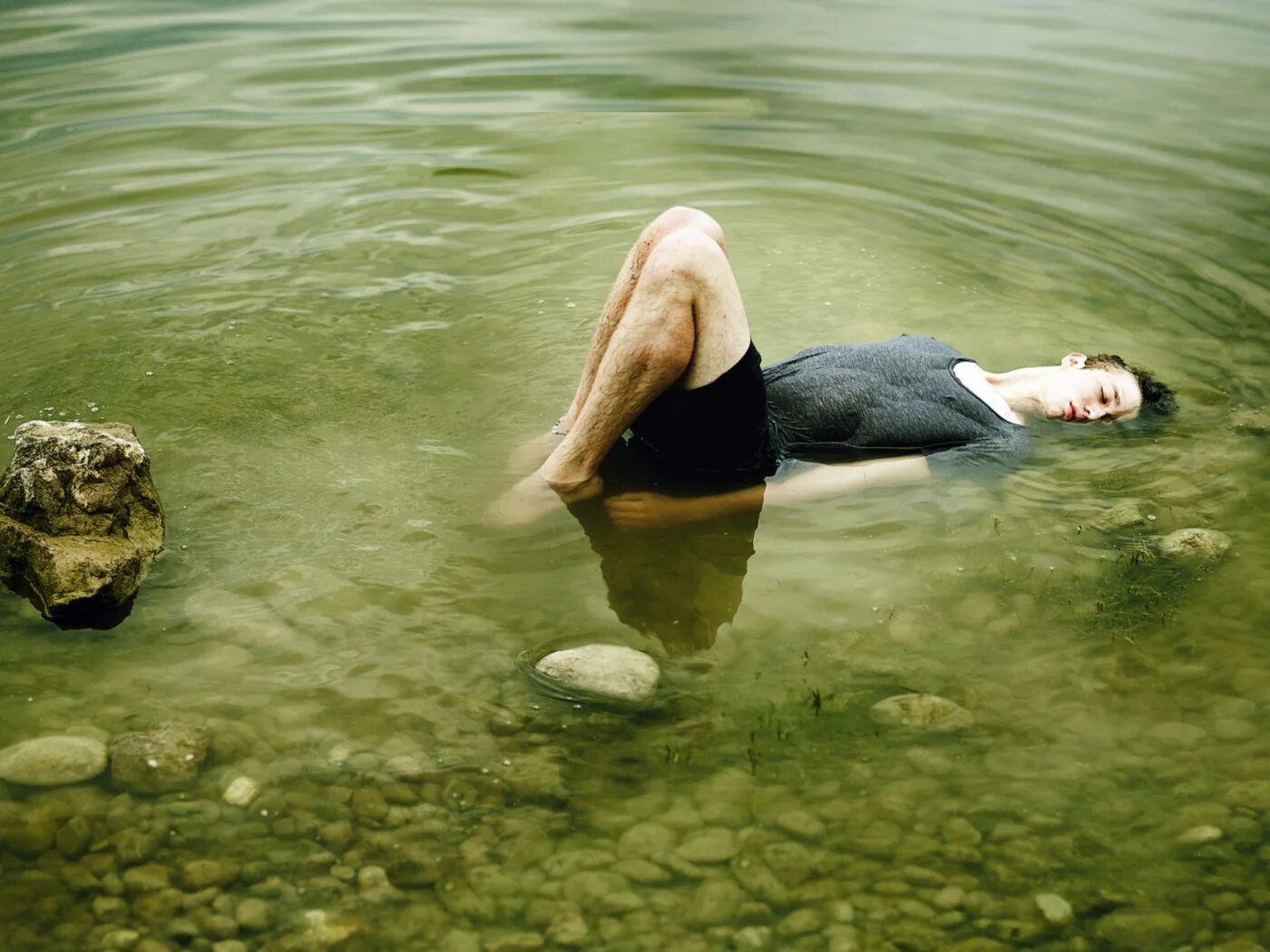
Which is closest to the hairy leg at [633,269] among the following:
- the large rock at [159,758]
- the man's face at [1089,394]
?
the man's face at [1089,394]

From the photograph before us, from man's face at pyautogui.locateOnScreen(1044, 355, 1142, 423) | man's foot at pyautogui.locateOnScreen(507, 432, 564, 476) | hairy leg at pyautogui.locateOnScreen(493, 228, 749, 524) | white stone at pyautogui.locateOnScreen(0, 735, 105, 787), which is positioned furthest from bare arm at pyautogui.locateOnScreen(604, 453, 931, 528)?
white stone at pyautogui.locateOnScreen(0, 735, 105, 787)

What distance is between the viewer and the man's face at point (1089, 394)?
18.1 ft

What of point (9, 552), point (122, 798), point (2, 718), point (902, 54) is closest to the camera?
point (122, 798)

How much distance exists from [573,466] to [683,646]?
986mm

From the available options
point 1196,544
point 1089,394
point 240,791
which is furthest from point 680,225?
point 240,791

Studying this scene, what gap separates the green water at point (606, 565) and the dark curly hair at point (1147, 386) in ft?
0.65

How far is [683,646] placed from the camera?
416 cm

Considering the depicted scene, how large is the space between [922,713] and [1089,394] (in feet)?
7.90

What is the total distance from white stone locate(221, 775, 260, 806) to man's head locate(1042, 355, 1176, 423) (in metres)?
3.92

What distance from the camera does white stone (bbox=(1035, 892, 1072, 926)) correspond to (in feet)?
10.2

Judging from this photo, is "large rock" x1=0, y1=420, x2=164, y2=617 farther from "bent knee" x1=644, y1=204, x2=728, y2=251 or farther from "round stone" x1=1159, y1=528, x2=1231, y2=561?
"round stone" x1=1159, y1=528, x2=1231, y2=561

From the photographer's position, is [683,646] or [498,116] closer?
[683,646]

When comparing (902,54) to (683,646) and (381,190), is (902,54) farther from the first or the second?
(683,646)

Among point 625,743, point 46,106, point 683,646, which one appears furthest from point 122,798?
point 46,106
